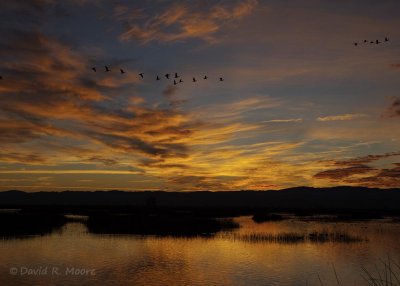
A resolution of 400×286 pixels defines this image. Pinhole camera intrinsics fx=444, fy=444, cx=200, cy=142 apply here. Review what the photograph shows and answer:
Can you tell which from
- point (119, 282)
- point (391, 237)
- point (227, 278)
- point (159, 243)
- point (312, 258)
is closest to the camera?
point (119, 282)

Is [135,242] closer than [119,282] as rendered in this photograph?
No

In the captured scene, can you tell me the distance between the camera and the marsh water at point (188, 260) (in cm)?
3002

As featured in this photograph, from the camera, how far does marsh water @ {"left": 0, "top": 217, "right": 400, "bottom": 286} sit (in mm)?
30016

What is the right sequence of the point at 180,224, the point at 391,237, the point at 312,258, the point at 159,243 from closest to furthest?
the point at 312,258, the point at 159,243, the point at 391,237, the point at 180,224

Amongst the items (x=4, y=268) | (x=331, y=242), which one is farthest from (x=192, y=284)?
(x=331, y=242)

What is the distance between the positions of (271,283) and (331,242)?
21925 millimetres

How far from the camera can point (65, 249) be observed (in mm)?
40844

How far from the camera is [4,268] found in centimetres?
3150

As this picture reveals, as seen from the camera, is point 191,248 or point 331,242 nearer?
point 191,248

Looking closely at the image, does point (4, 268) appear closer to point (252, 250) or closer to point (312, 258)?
point (252, 250)

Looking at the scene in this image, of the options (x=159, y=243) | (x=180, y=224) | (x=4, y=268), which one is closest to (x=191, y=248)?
(x=159, y=243)

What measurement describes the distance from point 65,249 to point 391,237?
38015 millimetres

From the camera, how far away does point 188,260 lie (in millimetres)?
37281

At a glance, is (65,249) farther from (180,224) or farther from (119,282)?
(180,224)
